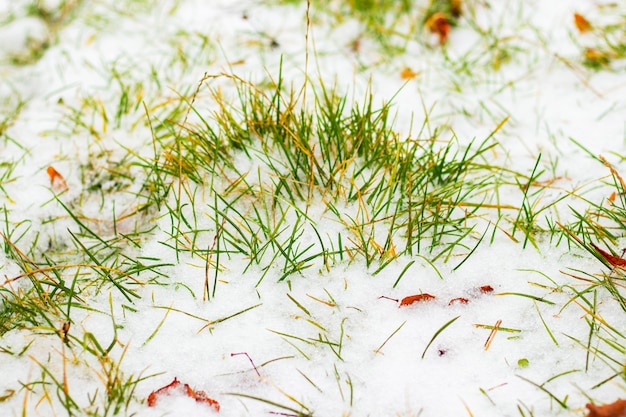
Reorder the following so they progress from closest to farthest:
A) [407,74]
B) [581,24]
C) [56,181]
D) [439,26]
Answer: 1. [56,181]
2. [407,74]
3. [581,24]
4. [439,26]

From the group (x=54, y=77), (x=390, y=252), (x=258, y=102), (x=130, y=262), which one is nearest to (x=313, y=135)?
(x=258, y=102)

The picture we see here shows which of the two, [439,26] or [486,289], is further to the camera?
[439,26]

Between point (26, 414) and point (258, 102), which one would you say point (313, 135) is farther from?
point (26, 414)

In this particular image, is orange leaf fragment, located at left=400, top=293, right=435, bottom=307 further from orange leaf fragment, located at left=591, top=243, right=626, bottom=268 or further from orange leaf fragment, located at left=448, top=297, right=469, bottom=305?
orange leaf fragment, located at left=591, top=243, right=626, bottom=268

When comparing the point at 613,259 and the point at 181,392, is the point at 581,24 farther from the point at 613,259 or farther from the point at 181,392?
the point at 181,392

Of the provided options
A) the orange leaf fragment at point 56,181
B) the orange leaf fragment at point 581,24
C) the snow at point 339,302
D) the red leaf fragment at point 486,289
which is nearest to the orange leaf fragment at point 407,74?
the snow at point 339,302

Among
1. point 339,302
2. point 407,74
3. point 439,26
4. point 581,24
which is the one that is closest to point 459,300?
point 339,302

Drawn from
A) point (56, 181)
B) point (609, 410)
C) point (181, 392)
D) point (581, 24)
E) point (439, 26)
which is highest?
point (439, 26)

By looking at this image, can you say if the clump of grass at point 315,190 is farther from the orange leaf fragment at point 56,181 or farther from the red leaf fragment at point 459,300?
the orange leaf fragment at point 56,181
